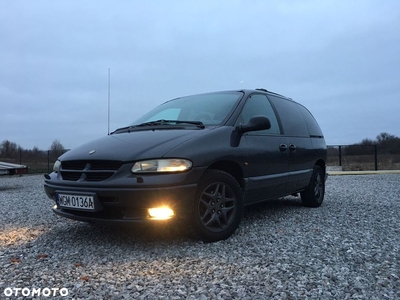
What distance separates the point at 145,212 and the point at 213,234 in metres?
0.72

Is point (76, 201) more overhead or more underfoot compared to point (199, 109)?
more underfoot

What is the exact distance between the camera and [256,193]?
3961mm

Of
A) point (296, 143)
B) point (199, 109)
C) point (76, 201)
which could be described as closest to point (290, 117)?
point (296, 143)

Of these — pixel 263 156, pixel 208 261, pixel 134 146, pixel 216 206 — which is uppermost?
pixel 134 146

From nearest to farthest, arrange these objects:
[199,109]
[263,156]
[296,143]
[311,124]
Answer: [263,156]
[199,109]
[296,143]
[311,124]

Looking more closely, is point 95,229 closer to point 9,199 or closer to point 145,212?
point 145,212

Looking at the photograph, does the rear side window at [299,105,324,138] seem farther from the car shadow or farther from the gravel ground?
the car shadow

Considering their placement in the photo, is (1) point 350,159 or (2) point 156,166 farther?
(1) point 350,159

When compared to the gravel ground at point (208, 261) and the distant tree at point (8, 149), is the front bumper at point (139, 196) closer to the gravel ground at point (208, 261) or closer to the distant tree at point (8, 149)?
the gravel ground at point (208, 261)

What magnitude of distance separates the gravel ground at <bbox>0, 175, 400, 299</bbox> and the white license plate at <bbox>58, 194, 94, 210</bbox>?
40cm

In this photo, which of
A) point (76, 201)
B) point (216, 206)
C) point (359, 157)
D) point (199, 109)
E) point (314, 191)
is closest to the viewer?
point (76, 201)

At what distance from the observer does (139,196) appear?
289 cm

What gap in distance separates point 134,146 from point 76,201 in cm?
73

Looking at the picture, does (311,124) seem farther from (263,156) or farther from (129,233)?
(129,233)
